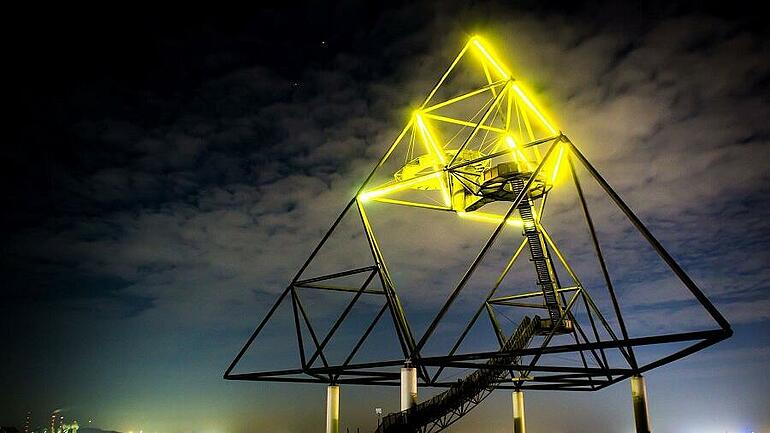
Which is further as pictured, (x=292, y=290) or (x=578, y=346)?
(x=292, y=290)

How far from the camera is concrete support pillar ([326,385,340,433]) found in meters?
28.4

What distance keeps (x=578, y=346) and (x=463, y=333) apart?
32.5ft

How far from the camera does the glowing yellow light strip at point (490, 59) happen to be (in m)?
25.3

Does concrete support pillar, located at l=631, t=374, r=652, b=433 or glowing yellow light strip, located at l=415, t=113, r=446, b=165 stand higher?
glowing yellow light strip, located at l=415, t=113, r=446, b=165

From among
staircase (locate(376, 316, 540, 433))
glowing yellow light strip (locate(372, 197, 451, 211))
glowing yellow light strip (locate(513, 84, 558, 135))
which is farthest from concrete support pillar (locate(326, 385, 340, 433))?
glowing yellow light strip (locate(513, 84, 558, 135))

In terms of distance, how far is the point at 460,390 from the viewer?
27.0m

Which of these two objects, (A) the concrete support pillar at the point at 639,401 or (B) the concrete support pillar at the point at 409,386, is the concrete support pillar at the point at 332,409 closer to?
(B) the concrete support pillar at the point at 409,386

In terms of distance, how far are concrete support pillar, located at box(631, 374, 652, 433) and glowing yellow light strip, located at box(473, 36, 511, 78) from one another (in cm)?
1414

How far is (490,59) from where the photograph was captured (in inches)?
1006

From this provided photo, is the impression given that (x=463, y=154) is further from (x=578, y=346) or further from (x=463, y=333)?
(x=578, y=346)

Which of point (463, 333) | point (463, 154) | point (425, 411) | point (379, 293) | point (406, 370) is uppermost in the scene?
point (463, 154)

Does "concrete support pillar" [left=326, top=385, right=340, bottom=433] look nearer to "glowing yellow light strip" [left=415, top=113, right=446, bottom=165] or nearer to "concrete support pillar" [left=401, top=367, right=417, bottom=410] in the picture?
"concrete support pillar" [left=401, top=367, right=417, bottom=410]

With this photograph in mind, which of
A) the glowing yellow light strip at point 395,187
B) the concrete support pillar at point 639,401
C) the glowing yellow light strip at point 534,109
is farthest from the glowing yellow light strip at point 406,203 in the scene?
the concrete support pillar at point 639,401

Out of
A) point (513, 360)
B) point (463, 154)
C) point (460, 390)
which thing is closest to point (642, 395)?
point (513, 360)
